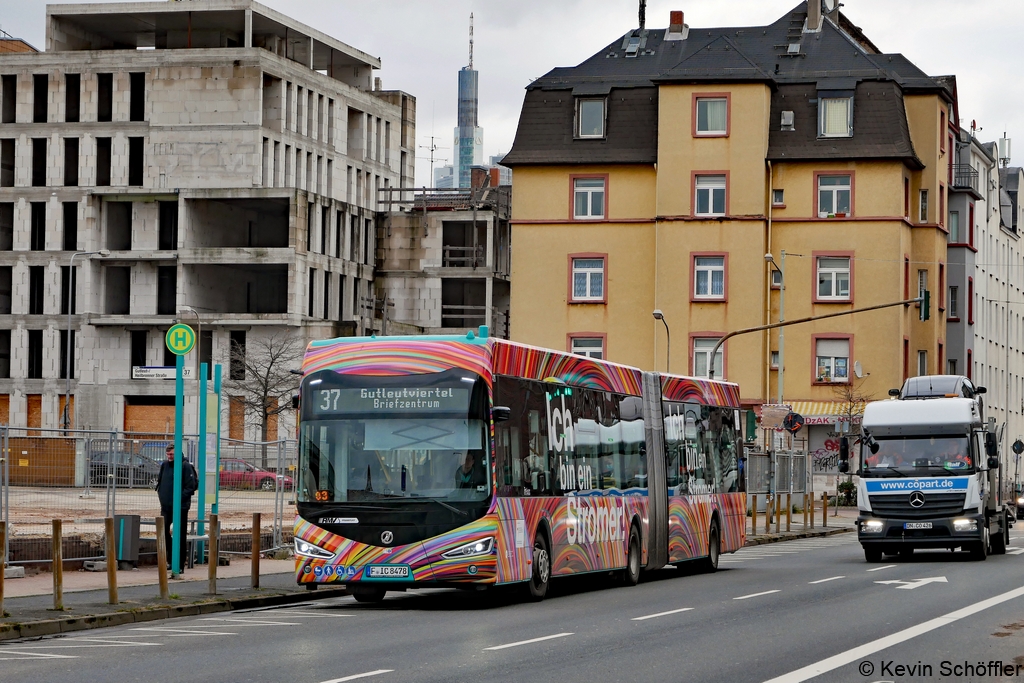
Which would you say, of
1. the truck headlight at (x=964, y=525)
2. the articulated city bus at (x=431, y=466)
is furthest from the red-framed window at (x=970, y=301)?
the articulated city bus at (x=431, y=466)

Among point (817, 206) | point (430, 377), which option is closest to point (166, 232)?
point (817, 206)

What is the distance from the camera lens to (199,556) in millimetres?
26078

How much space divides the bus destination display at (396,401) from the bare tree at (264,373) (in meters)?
60.1

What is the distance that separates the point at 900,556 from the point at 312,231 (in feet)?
194

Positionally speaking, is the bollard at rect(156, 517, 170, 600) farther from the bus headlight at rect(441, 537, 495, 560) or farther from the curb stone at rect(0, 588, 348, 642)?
the bus headlight at rect(441, 537, 495, 560)

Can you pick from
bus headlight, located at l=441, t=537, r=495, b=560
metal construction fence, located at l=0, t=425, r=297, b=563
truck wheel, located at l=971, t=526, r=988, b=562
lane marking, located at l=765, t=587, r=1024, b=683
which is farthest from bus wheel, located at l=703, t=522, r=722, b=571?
bus headlight, located at l=441, t=537, r=495, b=560

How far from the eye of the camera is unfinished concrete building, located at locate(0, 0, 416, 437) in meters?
86.8

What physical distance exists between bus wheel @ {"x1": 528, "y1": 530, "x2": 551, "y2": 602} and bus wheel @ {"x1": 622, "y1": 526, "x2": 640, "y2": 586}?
361cm

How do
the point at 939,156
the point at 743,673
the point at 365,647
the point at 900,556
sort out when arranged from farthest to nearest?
the point at 939,156 < the point at 900,556 < the point at 365,647 < the point at 743,673

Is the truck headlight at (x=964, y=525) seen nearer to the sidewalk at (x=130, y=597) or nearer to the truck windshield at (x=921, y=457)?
the truck windshield at (x=921, y=457)

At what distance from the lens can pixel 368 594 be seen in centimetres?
2134

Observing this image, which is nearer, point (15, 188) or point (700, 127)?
point (700, 127)

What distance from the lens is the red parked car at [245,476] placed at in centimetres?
2992

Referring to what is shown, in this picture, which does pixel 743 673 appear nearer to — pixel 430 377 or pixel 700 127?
pixel 430 377
